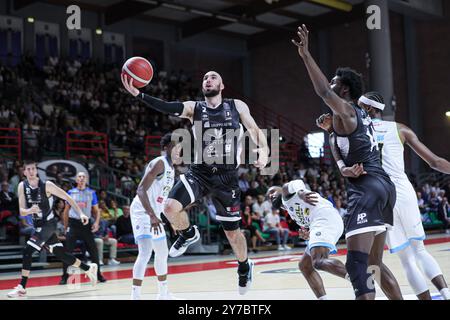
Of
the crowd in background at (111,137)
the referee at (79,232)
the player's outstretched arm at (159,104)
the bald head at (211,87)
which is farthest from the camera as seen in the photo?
the crowd in background at (111,137)

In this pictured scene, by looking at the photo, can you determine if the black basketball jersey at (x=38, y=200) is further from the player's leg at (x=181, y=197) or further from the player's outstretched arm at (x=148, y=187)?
the player's leg at (x=181, y=197)

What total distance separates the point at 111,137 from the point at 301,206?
565 inches

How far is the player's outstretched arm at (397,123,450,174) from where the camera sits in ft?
16.0

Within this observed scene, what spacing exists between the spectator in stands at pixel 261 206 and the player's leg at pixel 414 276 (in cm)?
1072

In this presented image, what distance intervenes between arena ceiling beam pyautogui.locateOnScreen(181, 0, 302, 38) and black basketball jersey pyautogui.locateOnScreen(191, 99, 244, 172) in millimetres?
19261

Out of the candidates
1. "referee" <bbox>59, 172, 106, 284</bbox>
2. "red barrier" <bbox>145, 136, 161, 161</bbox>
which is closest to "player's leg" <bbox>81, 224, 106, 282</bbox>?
"referee" <bbox>59, 172, 106, 284</bbox>

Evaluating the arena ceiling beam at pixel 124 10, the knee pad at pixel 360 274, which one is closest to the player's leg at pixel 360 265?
the knee pad at pixel 360 274

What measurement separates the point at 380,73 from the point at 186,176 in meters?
16.8

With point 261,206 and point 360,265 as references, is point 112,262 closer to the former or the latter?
point 261,206

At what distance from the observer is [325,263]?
5230mm

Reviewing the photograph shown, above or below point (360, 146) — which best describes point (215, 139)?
above

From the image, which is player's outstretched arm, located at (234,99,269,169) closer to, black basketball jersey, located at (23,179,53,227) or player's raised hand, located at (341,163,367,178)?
player's raised hand, located at (341,163,367,178)

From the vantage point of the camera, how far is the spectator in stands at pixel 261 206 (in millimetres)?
16062

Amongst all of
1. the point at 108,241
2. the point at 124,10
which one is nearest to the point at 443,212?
the point at 108,241
